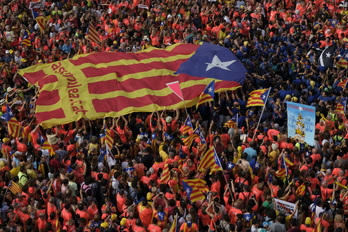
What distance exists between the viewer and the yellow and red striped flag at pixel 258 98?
18.9 metres

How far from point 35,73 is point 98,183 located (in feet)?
22.1

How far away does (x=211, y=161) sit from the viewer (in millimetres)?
16094

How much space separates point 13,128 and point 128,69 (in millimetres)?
4950

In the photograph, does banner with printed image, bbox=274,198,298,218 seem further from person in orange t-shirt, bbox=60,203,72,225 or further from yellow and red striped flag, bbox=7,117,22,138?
yellow and red striped flag, bbox=7,117,22,138

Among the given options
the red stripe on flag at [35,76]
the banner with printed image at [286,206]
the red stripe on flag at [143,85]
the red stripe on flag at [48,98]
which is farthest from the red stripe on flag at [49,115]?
the banner with printed image at [286,206]

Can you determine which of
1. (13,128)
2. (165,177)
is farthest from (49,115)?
(165,177)

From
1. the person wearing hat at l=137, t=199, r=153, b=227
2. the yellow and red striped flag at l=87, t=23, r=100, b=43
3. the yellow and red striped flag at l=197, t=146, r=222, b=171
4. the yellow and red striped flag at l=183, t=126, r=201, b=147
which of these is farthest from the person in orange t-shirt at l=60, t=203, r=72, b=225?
the yellow and red striped flag at l=87, t=23, r=100, b=43

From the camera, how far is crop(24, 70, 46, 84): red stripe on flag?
21.1m

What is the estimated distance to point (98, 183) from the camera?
16.2 meters

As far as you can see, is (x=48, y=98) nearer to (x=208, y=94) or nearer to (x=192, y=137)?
(x=208, y=94)

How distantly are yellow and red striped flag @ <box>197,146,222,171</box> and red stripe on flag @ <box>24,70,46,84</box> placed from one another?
7.55 meters

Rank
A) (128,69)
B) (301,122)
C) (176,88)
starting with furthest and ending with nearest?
(128,69), (176,88), (301,122)

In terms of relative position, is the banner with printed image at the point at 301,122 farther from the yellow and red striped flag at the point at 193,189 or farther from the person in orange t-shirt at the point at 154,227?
the person in orange t-shirt at the point at 154,227

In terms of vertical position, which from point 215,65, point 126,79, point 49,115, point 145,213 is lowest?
point 49,115
